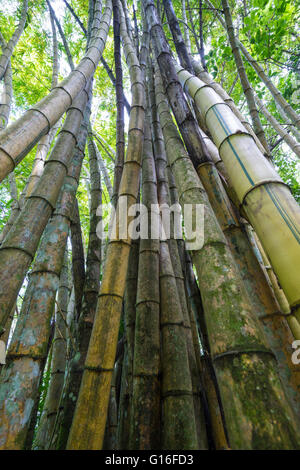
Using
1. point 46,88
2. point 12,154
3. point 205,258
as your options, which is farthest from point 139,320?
point 46,88

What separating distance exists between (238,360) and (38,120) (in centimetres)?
138

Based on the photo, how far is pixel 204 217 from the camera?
1.05 metres

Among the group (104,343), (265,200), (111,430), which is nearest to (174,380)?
(104,343)

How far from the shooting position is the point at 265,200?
91cm

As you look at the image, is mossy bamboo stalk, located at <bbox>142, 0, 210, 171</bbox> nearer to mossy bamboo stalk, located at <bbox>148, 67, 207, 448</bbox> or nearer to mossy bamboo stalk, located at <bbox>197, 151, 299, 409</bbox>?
mossy bamboo stalk, located at <bbox>197, 151, 299, 409</bbox>

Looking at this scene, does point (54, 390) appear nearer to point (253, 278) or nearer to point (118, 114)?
point (253, 278)

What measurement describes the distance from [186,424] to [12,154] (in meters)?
1.41

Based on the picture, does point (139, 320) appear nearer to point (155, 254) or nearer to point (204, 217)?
point (155, 254)

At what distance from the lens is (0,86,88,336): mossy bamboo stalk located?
42.6 inches

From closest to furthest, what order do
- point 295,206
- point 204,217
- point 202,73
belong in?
point 295,206
point 204,217
point 202,73

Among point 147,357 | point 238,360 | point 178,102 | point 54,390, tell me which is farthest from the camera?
point 54,390

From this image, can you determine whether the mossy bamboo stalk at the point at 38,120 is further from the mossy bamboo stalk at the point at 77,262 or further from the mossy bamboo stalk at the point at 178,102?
the mossy bamboo stalk at the point at 77,262
